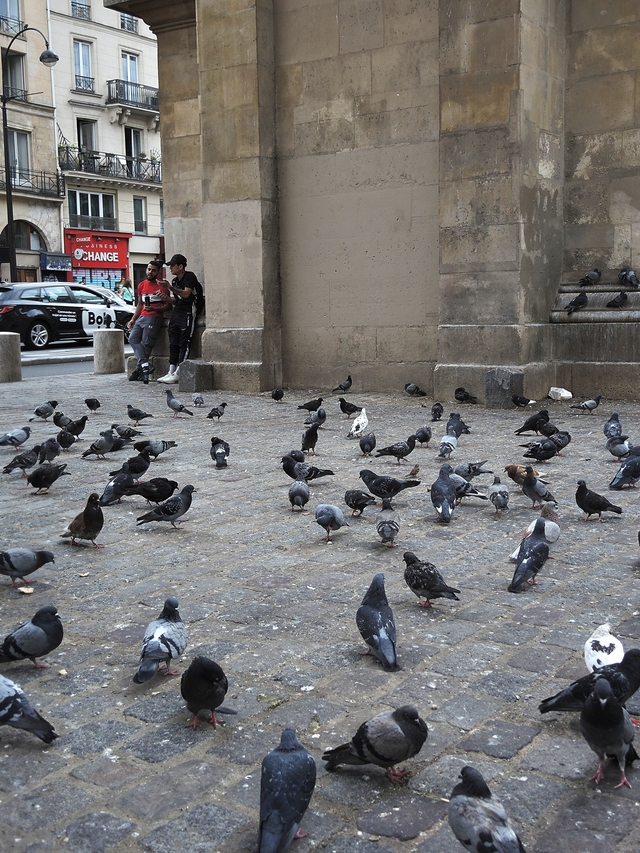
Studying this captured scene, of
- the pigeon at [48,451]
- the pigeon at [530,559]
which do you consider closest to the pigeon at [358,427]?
the pigeon at [48,451]

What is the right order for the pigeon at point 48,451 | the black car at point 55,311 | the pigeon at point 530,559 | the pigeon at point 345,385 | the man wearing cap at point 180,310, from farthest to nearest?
the black car at point 55,311 < the man wearing cap at point 180,310 < the pigeon at point 345,385 < the pigeon at point 48,451 < the pigeon at point 530,559

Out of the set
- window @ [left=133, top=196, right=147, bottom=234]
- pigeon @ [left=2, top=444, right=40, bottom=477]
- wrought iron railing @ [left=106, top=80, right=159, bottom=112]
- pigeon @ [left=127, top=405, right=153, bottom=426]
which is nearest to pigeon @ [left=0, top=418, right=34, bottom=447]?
pigeon @ [left=2, top=444, right=40, bottom=477]

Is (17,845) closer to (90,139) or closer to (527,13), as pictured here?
(527,13)

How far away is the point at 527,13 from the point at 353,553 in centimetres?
884

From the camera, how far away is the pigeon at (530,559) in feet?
16.4

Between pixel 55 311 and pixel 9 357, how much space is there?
941 cm

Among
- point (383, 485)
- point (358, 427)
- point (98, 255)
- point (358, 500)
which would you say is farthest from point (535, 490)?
point (98, 255)

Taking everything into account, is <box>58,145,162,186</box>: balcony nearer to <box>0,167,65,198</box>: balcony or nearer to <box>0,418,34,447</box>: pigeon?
<box>0,167,65,198</box>: balcony

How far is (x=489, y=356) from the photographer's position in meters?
12.4

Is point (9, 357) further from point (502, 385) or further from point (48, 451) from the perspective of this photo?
point (502, 385)

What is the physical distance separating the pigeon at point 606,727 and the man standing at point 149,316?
13772 millimetres

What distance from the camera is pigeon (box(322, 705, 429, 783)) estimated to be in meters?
3.04

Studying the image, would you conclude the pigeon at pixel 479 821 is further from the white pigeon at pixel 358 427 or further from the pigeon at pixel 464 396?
the pigeon at pixel 464 396

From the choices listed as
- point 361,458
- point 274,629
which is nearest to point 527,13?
point 361,458
